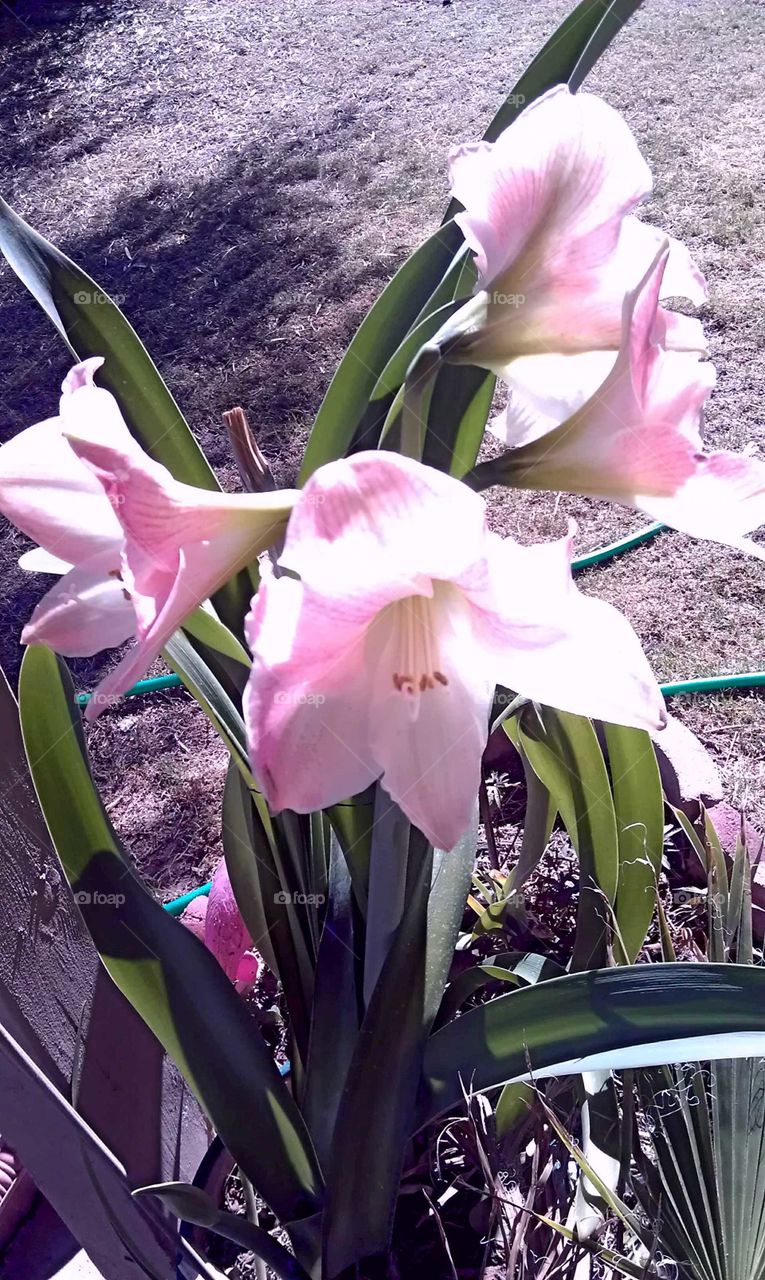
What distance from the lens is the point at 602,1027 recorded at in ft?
2.15

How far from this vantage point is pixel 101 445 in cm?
44

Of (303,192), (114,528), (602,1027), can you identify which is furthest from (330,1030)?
(303,192)

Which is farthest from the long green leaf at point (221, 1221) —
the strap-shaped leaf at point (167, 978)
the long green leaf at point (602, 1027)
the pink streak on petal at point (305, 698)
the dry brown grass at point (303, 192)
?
the dry brown grass at point (303, 192)

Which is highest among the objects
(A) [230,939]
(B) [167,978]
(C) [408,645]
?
(C) [408,645]

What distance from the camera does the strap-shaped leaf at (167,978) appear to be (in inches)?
27.3

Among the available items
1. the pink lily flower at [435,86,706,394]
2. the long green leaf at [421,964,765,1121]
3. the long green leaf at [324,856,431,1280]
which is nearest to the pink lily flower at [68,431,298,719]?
the pink lily flower at [435,86,706,394]

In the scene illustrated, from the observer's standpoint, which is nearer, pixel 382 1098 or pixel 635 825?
pixel 382 1098

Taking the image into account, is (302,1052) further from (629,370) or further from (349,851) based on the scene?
(629,370)

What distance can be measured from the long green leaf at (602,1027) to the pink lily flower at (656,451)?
0.29 m

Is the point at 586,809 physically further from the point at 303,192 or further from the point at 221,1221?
the point at 303,192

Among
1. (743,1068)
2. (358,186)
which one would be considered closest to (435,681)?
(743,1068)

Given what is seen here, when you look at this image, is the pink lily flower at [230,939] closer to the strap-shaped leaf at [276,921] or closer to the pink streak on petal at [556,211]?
the strap-shaped leaf at [276,921]

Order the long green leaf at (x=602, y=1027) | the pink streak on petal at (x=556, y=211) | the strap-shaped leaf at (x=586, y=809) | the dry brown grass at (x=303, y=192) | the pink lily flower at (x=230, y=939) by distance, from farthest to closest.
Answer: the dry brown grass at (x=303, y=192) → the pink lily flower at (x=230, y=939) → the strap-shaped leaf at (x=586, y=809) → the long green leaf at (x=602, y=1027) → the pink streak on petal at (x=556, y=211)

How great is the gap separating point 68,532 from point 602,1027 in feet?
1.53
